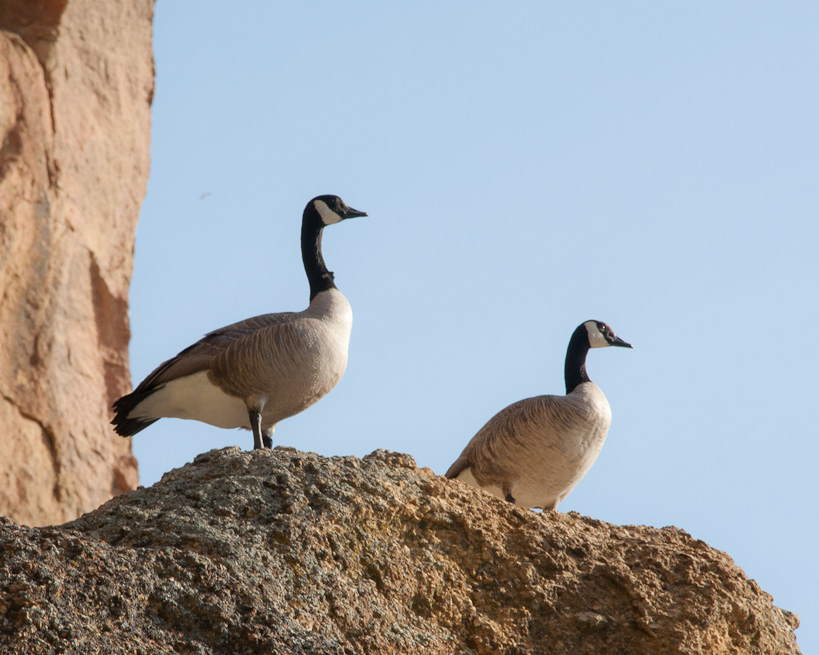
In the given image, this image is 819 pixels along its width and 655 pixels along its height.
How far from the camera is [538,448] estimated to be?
9523 mm

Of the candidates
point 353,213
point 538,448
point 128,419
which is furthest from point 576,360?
point 128,419

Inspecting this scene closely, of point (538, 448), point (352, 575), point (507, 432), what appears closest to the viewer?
point (352, 575)

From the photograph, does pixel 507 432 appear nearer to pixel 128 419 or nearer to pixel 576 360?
pixel 576 360

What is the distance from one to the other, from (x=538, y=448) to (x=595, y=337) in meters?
2.87

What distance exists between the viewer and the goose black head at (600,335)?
1208 centimetres

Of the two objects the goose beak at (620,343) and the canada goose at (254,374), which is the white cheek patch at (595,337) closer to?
the goose beak at (620,343)

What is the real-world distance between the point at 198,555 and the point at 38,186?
34.5 feet

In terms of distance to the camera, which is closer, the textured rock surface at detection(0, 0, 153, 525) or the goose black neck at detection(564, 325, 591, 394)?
the goose black neck at detection(564, 325, 591, 394)

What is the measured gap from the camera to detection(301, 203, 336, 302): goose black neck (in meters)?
10.0

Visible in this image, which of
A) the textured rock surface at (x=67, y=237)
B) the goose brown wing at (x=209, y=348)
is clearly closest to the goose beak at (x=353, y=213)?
the goose brown wing at (x=209, y=348)

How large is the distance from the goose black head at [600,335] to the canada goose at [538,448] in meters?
1.98

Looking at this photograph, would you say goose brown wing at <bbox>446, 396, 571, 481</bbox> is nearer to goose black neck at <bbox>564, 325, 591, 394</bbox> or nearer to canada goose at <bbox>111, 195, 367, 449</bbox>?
goose black neck at <bbox>564, 325, 591, 394</bbox>

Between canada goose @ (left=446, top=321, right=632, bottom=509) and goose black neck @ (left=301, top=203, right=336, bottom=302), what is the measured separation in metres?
1.98

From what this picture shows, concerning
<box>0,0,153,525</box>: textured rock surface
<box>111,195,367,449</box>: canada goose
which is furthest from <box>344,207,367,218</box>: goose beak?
<box>0,0,153,525</box>: textured rock surface
